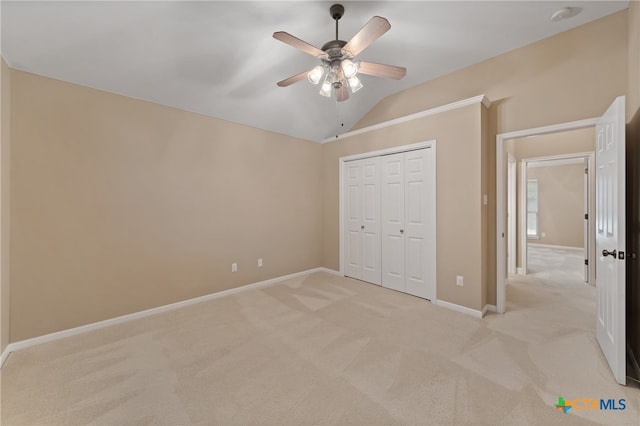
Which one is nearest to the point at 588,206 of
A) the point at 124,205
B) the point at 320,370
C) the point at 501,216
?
the point at 501,216

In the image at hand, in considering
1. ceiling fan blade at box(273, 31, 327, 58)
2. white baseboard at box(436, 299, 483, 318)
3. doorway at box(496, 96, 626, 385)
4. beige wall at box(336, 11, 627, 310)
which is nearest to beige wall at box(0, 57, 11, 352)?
ceiling fan blade at box(273, 31, 327, 58)

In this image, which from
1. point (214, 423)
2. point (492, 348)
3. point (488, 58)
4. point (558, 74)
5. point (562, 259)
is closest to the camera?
point (214, 423)

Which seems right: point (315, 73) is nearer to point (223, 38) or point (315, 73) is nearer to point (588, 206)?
point (223, 38)

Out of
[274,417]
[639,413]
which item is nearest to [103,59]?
[274,417]

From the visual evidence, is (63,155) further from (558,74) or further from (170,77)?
(558,74)

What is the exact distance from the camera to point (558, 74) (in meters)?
2.75

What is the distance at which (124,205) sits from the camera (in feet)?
9.60

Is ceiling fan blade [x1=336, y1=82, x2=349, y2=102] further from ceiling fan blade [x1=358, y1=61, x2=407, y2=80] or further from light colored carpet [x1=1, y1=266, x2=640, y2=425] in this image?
light colored carpet [x1=1, y1=266, x2=640, y2=425]

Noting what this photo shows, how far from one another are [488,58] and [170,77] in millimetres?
3810

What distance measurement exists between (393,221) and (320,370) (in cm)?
244

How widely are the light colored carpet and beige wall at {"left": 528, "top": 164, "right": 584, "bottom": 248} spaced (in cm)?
564

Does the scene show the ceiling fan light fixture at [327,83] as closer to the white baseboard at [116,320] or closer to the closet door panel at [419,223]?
the closet door panel at [419,223]

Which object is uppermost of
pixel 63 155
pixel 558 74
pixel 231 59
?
pixel 231 59

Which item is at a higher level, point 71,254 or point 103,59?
point 103,59
